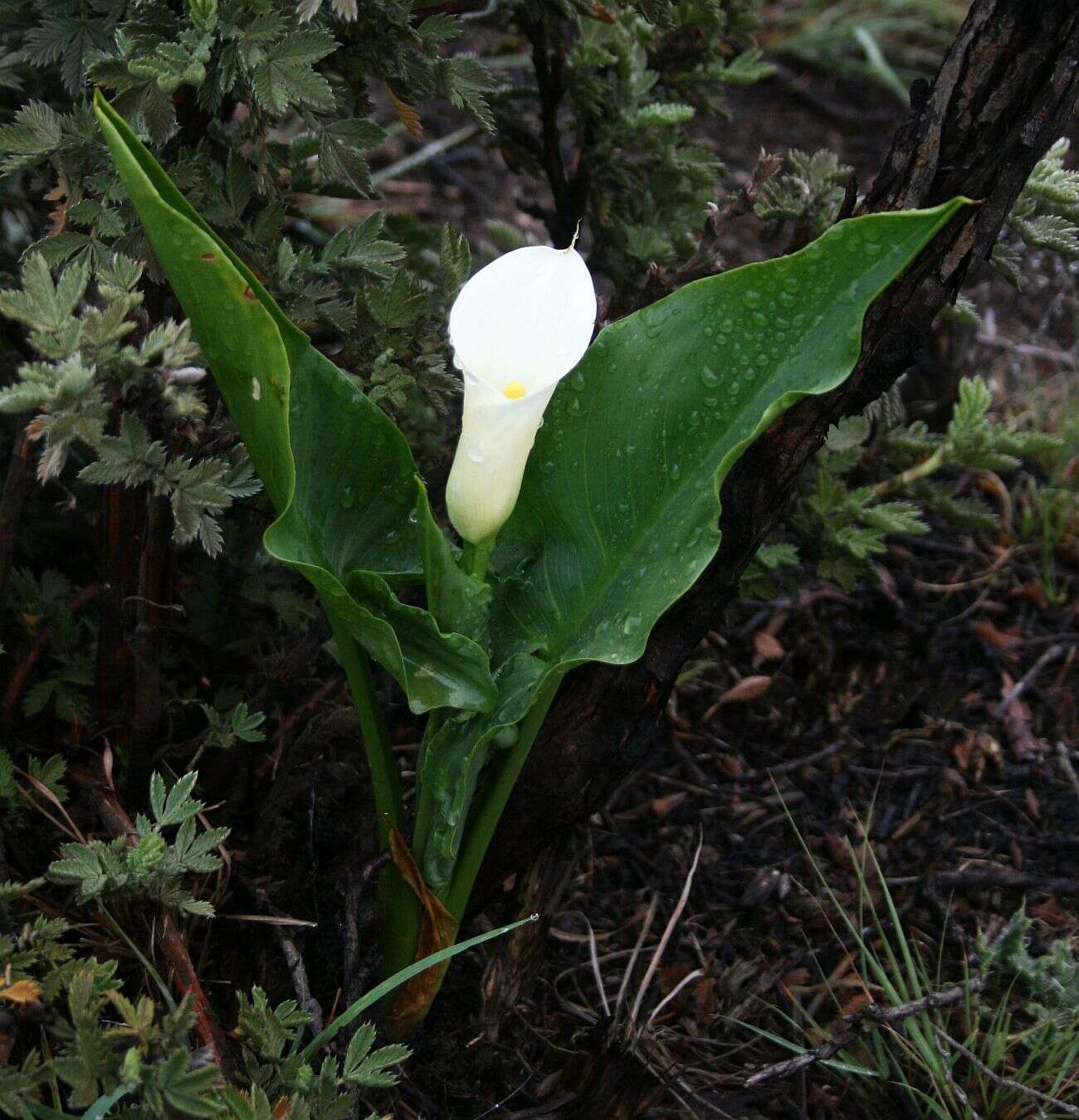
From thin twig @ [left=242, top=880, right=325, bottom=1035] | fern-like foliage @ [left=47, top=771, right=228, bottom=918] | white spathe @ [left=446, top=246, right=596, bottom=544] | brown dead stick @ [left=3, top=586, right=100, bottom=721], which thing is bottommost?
thin twig @ [left=242, top=880, right=325, bottom=1035]

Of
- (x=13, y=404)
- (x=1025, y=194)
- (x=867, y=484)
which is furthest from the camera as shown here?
(x=867, y=484)

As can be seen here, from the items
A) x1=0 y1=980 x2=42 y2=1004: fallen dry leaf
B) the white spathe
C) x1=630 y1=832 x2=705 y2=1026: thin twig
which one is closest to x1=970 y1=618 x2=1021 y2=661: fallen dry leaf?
x1=630 y1=832 x2=705 y2=1026: thin twig

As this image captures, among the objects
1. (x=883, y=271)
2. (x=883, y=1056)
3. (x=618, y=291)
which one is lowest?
(x=883, y=1056)

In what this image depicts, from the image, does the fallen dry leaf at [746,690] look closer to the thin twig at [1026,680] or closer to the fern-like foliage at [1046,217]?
the thin twig at [1026,680]

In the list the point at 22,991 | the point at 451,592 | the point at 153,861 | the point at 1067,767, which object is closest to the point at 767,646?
the point at 1067,767

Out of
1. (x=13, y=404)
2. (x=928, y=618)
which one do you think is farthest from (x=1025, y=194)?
(x=13, y=404)

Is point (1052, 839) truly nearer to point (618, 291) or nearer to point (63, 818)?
point (618, 291)

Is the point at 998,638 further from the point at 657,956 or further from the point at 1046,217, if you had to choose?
the point at 657,956

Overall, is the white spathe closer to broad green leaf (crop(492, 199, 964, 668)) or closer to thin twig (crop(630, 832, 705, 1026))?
broad green leaf (crop(492, 199, 964, 668))
